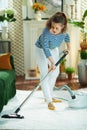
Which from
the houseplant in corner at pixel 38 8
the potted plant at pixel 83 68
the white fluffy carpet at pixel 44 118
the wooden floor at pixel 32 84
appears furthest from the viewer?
the houseplant in corner at pixel 38 8

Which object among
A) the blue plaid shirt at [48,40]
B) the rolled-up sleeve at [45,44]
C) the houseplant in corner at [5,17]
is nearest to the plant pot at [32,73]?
the houseplant in corner at [5,17]

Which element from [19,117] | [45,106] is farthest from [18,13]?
[19,117]

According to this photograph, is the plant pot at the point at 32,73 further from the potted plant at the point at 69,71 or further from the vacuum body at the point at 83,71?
the vacuum body at the point at 83,71

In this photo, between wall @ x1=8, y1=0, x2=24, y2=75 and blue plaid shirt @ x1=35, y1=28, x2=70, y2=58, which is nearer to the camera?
blue plaid shirt @ x1=35, y1=28, x2=70, y2=58

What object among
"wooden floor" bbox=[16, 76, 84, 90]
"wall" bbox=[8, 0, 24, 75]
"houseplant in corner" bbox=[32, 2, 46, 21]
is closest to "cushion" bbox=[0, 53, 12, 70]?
"wooden floor" bbox=[16, 76, 84, 90]

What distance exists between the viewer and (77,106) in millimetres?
3814

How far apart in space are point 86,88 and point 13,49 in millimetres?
2098

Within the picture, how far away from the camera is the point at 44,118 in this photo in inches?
134

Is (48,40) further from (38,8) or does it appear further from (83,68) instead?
(38,8)

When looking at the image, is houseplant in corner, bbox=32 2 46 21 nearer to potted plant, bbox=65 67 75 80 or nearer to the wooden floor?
potted plant, bbox=65 67 75 80

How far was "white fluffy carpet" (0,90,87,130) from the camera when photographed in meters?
3.10

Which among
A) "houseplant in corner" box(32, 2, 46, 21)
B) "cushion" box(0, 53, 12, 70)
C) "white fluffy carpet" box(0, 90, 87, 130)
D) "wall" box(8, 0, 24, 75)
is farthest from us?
"wall" box(8, 0, 24, 75)

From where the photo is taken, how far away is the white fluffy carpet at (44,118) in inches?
122

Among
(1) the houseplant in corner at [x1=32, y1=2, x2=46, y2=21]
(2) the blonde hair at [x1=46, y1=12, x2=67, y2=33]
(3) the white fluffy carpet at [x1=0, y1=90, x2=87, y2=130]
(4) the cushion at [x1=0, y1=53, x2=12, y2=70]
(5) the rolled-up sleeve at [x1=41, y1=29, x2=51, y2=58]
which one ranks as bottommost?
(3) the white fluffy carpet at [x1=0, y1=90, x2=87, y2=130]
